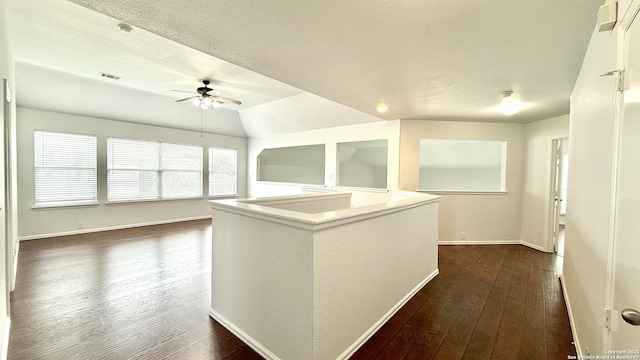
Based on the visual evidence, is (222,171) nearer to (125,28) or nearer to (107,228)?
(107,228)

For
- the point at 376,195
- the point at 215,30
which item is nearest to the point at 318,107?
Result: the point at 376,195

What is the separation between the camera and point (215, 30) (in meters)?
1.73

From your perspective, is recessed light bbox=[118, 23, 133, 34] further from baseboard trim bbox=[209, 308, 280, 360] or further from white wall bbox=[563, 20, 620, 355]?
white wall bbox=[563, 20, 620, 355]

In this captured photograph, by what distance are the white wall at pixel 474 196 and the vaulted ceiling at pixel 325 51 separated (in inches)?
10.2

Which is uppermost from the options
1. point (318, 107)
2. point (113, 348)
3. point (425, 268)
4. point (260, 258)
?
point (318, 107)

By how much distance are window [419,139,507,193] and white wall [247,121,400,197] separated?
1.61 m

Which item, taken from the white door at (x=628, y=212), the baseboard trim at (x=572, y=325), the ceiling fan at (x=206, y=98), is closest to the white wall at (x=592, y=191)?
the baseboard trim at (x=572, y=325)

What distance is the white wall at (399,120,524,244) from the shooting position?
453 cm

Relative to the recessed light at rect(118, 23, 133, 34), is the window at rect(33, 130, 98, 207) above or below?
below

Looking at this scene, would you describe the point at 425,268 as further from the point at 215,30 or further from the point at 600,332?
the point at 215,30

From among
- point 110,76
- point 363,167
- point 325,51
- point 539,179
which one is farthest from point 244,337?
point 363,167

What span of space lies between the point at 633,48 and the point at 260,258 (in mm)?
2200

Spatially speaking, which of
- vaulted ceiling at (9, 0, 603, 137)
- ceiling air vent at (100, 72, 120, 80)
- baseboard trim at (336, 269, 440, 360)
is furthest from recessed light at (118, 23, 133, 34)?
baseboard trim at (336, 269, 440, 360)

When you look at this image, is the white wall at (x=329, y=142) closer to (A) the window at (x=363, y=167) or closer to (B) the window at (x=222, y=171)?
(B) the window at (x=222, y=171)
